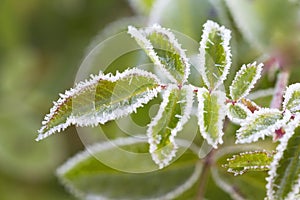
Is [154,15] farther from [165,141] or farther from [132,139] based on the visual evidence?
[165,141]

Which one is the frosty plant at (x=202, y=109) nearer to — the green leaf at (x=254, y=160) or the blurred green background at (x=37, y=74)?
the green leaf at (x=254, y=160)

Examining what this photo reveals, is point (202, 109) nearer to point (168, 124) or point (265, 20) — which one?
point (168, 124)

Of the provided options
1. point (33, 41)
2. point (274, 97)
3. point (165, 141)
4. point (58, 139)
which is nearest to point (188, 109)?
point (165, 141)

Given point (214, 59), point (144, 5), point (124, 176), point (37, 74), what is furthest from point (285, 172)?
point (37, 74)

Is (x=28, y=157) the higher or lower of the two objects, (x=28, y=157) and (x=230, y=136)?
the higher

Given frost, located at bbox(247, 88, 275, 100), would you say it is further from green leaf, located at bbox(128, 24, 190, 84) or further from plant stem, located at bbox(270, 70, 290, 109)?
green leaf, located at bbox(128, 24, 190, 84)
